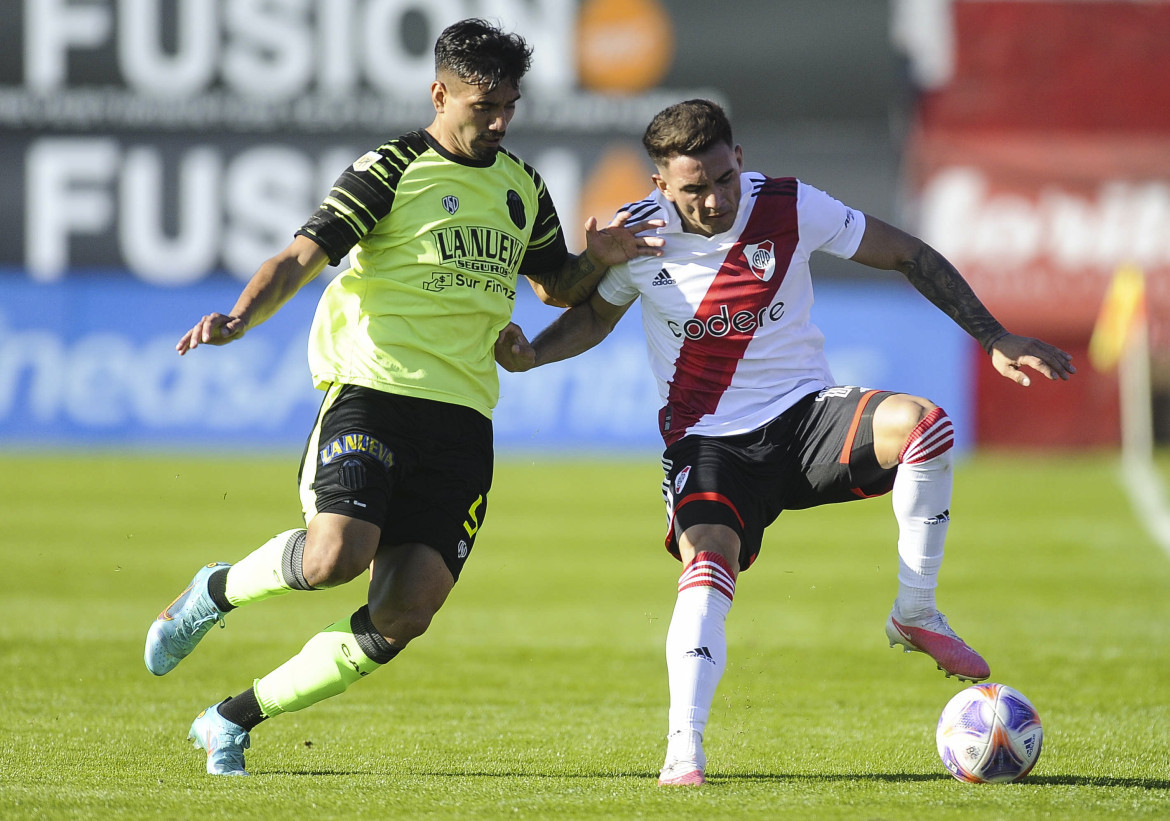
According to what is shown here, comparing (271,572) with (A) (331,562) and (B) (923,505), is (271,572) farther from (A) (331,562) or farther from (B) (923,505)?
(B) (923,505)

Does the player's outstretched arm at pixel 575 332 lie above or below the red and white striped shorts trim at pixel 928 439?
above

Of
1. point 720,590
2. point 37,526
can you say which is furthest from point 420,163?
point 37,526

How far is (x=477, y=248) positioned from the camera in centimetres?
532

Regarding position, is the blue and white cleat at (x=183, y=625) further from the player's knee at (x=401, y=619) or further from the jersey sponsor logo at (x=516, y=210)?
the jersey sponsor logo at (x=516, y=210)

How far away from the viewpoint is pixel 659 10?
20.7 metres

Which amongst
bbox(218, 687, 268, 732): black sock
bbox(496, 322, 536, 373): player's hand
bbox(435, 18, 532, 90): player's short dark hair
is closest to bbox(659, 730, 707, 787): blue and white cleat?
bbox(218, 687, 268, 732): black sock

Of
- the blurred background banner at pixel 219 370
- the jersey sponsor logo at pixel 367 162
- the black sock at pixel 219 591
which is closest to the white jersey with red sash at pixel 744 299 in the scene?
the jersey sponsor logo at pixel 367 162

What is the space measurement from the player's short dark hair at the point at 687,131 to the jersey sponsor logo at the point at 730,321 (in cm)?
60

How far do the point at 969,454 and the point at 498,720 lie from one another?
1541 cm

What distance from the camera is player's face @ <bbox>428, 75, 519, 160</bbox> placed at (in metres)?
5.18

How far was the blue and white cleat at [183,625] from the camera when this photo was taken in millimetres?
5297

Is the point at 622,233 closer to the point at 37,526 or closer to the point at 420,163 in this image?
the point at 420,163

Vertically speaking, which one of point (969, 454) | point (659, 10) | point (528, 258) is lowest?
point (969, 454)

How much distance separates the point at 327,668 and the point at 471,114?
1993mm
